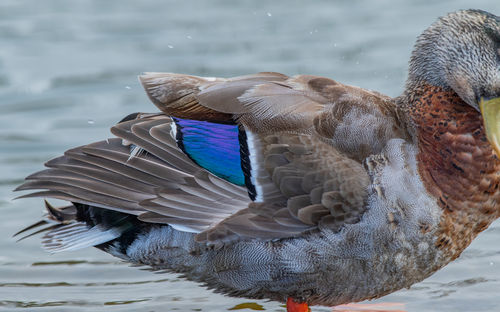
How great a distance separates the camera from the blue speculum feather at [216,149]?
16.0 feet

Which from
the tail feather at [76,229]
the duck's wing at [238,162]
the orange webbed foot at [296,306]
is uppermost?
the duck's wing at [238,162]

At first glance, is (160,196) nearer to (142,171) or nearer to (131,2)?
(142,171)

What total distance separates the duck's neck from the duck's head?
0.30 feet

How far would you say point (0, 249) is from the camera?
21.3 ft

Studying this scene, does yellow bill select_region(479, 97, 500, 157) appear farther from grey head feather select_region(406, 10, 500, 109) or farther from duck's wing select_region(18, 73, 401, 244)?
duck's wing select_region(18, 73, 401, 244)

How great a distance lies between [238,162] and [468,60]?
1.28 meters

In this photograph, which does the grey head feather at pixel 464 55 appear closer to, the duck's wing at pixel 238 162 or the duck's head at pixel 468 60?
the duck's head at pixel 468 60

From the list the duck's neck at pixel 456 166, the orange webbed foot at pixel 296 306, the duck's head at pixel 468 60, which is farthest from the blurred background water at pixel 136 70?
the duck's head at pixel 468 60

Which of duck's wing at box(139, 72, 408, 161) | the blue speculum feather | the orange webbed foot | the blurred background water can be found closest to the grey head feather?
duck's wing at box(139, 72, 408, 161)

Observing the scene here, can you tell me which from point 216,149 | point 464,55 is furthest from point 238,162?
point 464,55

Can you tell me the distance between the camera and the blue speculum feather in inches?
192

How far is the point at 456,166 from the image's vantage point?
4809 millimetres

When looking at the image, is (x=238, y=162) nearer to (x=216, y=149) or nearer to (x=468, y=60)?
(x=216, y=149)

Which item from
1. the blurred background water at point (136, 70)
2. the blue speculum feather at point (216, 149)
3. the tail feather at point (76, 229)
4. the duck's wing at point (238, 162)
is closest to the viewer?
the duck's wing at point (238, 162)
